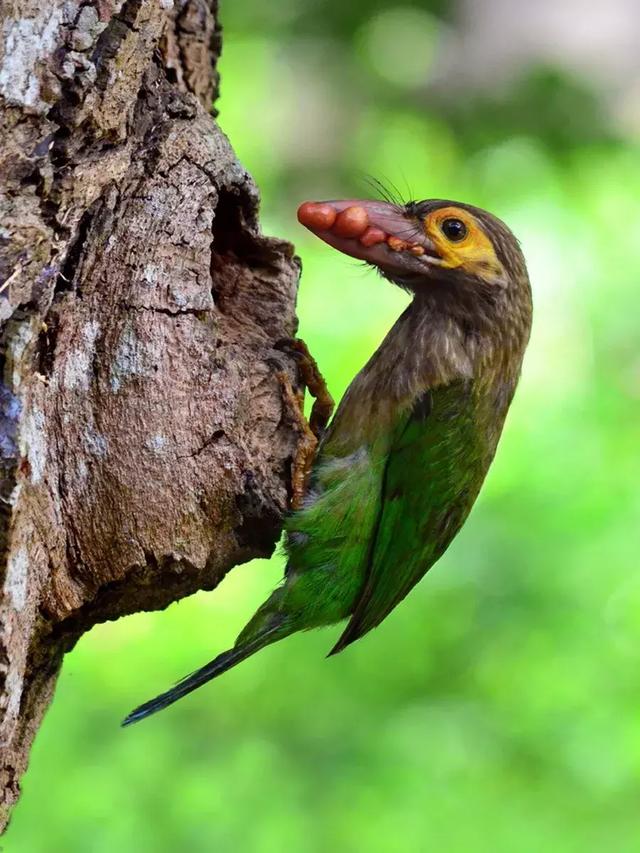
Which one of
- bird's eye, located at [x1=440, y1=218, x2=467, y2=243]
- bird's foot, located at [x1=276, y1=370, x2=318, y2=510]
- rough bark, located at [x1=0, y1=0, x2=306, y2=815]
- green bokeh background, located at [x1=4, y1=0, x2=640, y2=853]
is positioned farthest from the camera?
green bokeh background, located at [x1=4, y1=0, x2=640, y2=853]

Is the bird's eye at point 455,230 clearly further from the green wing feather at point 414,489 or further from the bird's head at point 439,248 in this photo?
the green wing feather at point 414,489

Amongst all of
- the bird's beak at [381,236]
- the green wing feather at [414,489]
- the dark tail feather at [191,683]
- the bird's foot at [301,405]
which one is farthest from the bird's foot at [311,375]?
the dark tail feather at [191,683]

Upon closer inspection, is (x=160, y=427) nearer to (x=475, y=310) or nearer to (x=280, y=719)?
(x=475, y=310)

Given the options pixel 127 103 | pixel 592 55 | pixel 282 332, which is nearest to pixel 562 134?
pixel 592 55

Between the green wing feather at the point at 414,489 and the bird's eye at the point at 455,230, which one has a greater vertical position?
the bird's eye at the point at 455,230

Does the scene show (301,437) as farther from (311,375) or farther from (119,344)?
(119,344)

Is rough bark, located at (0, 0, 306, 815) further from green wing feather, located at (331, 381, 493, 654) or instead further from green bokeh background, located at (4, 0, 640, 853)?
green bokeh background, located at (4, 0, 640, 853)

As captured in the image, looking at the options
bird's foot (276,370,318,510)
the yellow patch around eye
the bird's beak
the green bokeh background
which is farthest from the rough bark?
the green bokeh background

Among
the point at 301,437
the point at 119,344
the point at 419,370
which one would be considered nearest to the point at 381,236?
the point at 419,370

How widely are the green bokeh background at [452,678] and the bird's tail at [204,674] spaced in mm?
1696

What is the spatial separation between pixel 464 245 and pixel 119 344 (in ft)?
3.65

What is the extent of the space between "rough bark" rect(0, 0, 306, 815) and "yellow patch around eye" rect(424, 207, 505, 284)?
18.7 inches

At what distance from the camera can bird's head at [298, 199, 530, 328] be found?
133 inches

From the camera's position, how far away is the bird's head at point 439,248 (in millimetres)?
3389
